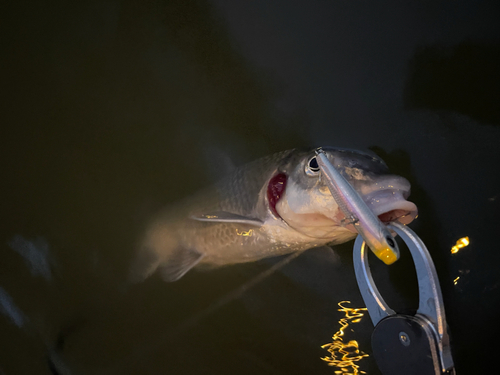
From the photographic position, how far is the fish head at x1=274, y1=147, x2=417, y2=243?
1.05 metres

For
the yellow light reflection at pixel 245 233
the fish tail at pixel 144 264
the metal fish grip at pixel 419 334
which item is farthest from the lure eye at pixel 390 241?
the fish tail at pixel 144 264

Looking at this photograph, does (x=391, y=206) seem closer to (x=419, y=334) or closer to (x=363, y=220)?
(x=363, y=220)

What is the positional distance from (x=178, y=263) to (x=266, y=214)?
2.06 feet

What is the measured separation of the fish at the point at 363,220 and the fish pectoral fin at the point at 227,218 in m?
0.59

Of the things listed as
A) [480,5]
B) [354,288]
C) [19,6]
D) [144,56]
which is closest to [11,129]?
[19,6]

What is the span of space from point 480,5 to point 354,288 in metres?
1.32

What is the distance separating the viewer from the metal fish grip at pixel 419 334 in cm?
81

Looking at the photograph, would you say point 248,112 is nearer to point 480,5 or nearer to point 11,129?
point 480,5

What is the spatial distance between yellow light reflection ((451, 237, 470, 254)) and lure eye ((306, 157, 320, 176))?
0.69m

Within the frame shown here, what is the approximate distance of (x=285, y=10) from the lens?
160 centimetres

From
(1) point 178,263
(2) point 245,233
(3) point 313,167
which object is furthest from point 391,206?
(1) point 178,263

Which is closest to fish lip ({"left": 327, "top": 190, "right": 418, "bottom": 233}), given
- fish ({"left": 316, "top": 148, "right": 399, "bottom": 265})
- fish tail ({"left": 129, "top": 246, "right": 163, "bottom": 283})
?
fish ({"left": 316, "top": 148, "right": 399, "bottom": 265})

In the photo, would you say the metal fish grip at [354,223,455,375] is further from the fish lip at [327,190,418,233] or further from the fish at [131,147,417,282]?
the fish at [131,147,417,282]

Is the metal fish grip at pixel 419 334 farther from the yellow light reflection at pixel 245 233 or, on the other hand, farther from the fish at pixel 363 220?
the yellow light reflection at pixel 245 233
